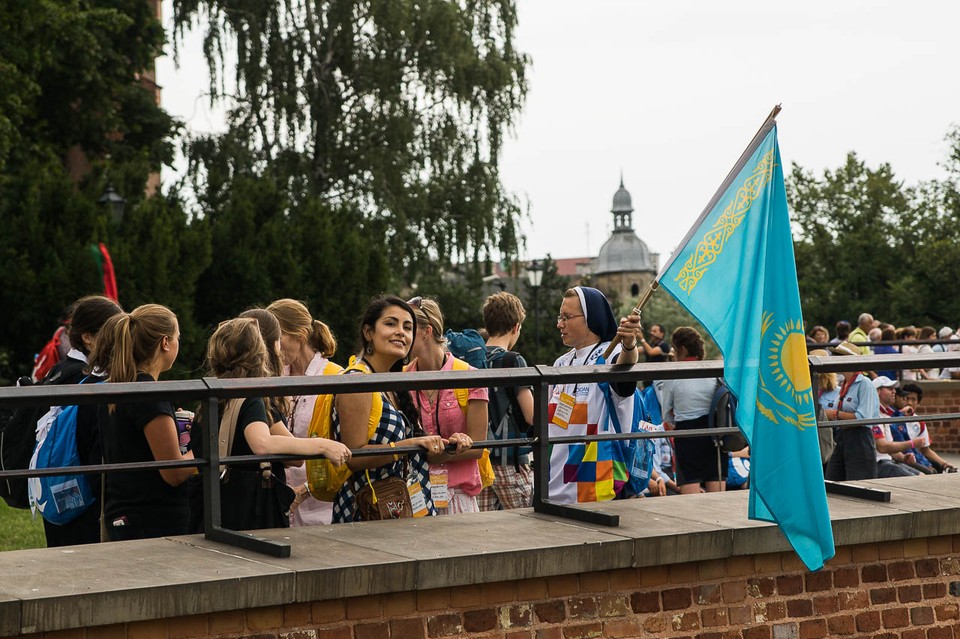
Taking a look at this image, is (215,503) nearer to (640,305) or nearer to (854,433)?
(640,305)

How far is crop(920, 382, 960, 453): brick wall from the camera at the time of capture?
2011 centimetres

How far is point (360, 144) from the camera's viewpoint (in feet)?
108

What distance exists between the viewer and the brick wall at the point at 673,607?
437 cm

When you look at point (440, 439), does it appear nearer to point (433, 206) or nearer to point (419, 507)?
point (419, 507)

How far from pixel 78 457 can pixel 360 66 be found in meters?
28.4

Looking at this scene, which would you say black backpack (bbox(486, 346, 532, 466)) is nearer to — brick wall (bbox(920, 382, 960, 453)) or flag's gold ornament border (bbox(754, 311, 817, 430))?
flag's gold ornament border (bbox(754, 311, 817, 430))

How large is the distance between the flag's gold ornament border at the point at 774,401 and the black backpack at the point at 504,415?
1.49 meters

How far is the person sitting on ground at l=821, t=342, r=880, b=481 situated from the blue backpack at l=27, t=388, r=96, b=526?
5721mm

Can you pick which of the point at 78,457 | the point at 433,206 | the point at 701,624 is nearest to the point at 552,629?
the point at 701,624

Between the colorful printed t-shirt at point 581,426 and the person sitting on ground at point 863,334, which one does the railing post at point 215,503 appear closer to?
the colorful printed t-shirt at point 581,426

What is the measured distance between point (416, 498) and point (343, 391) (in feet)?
2.76

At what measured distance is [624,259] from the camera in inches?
5871

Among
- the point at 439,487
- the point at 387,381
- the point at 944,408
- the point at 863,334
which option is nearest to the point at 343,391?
the point at 387,381

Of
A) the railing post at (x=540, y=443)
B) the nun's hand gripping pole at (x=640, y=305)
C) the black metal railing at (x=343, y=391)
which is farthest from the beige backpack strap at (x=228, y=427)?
the nun's hand gripping pole at (x=640, y=305)
